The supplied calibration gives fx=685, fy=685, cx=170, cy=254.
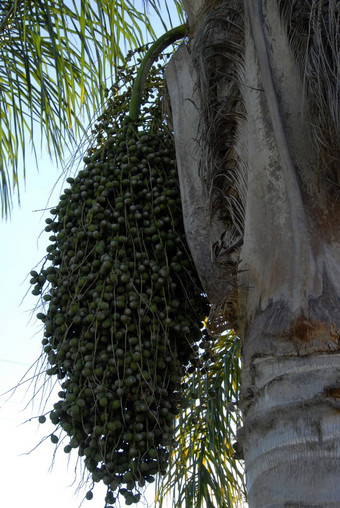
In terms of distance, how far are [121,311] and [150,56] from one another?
46.7 inches

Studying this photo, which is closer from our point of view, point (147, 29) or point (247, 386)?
point (247, 386)

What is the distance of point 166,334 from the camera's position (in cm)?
199

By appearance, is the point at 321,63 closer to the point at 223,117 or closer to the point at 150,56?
the point at 223,117

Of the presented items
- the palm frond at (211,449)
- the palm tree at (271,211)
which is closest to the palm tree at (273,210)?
the palm tree at (271,211)

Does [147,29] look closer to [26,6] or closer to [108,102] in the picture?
[26,6]

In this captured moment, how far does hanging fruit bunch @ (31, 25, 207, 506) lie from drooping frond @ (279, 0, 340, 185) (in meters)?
0.58

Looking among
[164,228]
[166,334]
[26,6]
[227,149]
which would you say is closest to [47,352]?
[166,334]

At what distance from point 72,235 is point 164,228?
298 mm

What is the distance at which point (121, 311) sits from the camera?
6.55ft

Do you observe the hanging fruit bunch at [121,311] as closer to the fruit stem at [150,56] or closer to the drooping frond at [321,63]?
the fruit stem at [150,56]

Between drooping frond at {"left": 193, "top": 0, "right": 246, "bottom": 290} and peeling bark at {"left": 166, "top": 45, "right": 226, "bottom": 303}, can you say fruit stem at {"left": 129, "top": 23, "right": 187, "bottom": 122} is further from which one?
drooping frond at {"left": 193, "top": 0, "right": 246, "bottom": 290}

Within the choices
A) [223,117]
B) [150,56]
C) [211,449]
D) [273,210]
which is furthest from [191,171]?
[211,449]

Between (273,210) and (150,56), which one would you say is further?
(150,56)

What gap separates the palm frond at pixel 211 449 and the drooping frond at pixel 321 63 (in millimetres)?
1555
